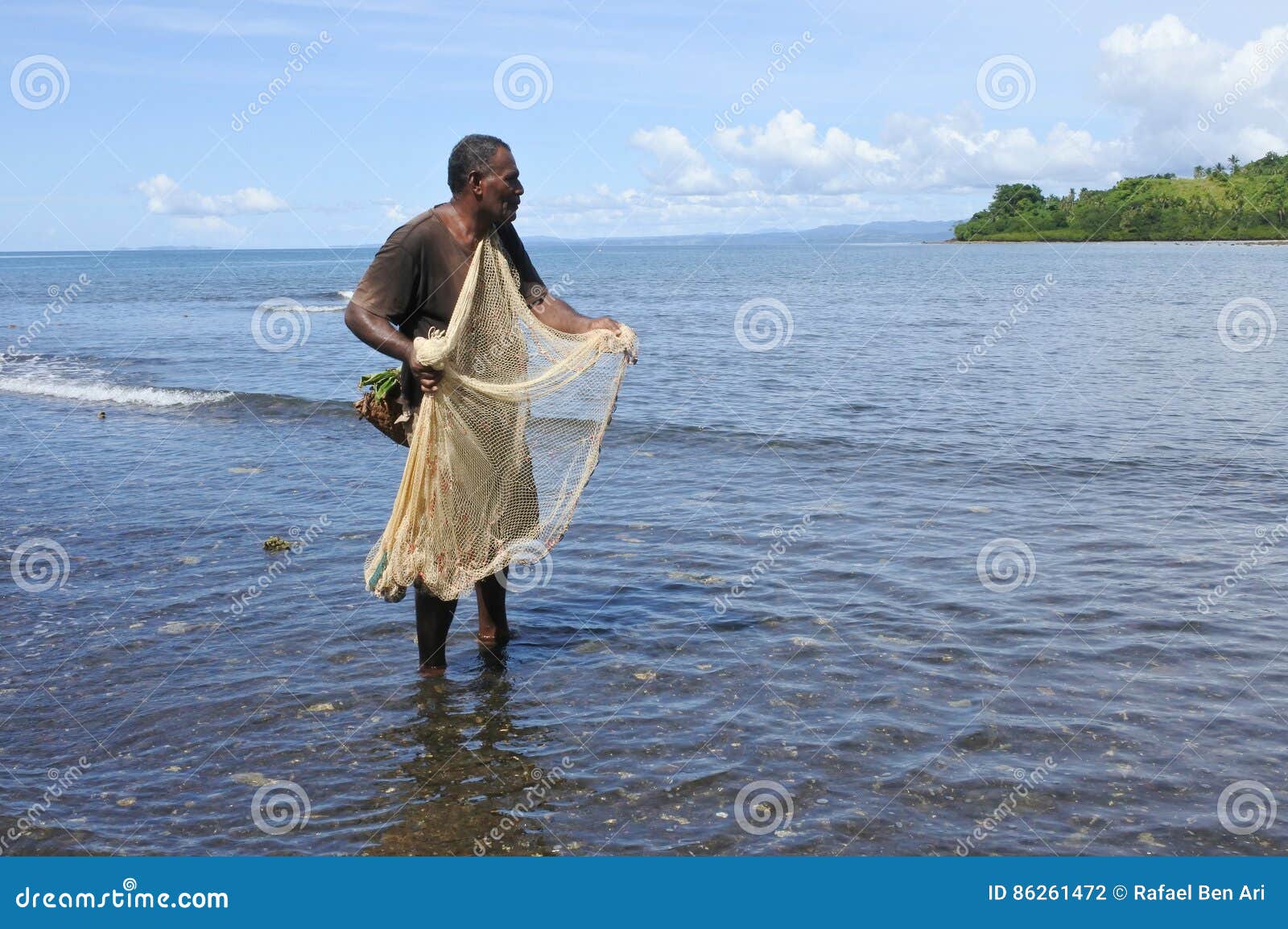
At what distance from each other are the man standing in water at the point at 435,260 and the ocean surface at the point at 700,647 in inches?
51.0

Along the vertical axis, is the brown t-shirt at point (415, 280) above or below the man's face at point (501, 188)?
below

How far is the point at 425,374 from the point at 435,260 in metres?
0.61

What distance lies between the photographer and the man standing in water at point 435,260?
562cm

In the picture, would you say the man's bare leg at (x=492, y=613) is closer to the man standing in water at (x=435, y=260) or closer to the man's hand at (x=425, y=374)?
the man standing in water at (x=435, y=260)

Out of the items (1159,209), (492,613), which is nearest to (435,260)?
(492,613)

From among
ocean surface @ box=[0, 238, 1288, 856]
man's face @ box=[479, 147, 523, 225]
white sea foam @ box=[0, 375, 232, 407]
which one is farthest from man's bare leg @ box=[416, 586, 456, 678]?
white sea foam @ box=[0, 375, 232, 407]

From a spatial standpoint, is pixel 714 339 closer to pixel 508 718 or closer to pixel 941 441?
pixel 941 441

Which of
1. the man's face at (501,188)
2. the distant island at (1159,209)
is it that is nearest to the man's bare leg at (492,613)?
the man's face at (501,188)

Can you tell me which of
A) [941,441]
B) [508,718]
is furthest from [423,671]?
[941,441]

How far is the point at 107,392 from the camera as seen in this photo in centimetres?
1953

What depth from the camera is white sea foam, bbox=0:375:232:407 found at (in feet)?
60.5

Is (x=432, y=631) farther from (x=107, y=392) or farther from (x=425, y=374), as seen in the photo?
(x=107, y=392)

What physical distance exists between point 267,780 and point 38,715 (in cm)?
165

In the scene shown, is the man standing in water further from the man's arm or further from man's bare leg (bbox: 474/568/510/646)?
man's bare leg (bbox: 474/568/510/646)
